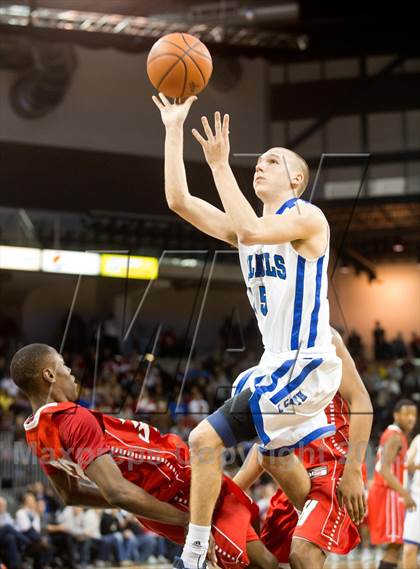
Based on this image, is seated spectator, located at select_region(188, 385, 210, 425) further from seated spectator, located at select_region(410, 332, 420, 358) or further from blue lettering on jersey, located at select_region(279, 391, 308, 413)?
blue lettering on jersey, located at select_region(279, 391, 308, 413)

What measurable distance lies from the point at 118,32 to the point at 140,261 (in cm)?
564

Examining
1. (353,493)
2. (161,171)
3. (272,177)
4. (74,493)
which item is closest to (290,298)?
(272,177)

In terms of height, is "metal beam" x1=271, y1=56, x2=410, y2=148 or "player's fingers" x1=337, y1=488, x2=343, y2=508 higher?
"metal beam" x1=271, y1=56, x2=410, y2=148

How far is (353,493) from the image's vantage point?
4.69 m

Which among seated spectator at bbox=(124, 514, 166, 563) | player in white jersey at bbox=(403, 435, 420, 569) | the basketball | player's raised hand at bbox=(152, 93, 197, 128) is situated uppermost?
the basketball

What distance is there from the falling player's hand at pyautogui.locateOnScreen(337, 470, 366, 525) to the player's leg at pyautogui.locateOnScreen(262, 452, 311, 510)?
0.69 feet

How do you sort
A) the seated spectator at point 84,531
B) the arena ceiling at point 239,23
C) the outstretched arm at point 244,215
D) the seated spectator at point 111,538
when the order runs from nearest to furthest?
the outstretched arm at point 244,215 → the seated spectator at point 84,531 → the seated spectator at point 111,538 → the arena ceiling at point 239,23

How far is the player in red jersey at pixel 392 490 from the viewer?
9078mm

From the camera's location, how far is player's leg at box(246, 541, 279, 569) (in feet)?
15.4

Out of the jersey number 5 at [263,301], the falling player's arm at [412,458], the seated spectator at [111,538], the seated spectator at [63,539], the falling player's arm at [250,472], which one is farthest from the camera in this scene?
the seated spectator at [111,538]

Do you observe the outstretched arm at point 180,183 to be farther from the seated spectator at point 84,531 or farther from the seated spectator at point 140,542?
the seated spectator at point 140,542

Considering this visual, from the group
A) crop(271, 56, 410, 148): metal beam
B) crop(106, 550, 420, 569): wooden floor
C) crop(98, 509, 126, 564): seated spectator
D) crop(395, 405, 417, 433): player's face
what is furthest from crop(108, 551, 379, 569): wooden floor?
crop(271, 56, 410, 148): metal beam

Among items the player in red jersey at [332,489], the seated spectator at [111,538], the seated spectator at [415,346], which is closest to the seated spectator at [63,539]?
the seated spectator at [111,538]

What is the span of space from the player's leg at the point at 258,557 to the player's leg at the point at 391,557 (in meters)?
4.74
